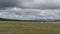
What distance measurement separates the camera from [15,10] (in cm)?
82

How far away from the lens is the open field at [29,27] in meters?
0.76

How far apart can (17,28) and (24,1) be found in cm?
19

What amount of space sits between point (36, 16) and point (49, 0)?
140 mm

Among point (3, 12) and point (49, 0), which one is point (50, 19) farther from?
point (3, 12)

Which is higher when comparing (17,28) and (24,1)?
(24,1)

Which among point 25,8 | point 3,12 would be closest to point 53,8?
point 25,8

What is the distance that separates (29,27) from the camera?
0.76m

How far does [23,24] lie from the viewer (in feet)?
2.51

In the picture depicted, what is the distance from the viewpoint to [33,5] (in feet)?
2.71

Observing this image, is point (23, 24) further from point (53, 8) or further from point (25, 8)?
point (53, 8)

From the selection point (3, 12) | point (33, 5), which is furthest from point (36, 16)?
point (3, 12)

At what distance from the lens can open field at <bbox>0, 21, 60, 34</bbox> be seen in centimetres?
76

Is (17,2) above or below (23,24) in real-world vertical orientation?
above

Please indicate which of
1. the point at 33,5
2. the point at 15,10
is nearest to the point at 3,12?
the point at 15,10
